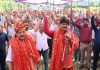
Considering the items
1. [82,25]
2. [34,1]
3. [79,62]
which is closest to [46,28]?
[82,25]

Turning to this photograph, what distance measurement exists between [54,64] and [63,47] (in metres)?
0.38

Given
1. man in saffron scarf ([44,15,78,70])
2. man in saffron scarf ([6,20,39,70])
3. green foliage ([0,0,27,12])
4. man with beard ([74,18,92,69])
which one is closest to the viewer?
man in saffron scarf ([6,20,39,70])

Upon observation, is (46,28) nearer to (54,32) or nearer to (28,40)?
(54,32)

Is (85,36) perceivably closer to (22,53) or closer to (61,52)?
(61,52)

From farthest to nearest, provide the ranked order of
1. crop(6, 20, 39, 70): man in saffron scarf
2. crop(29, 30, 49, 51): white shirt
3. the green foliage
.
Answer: the green foliage < crop(29, 30, 49, 51): white shirt < crop(6, 20, 39, 70): man in saffron scarf

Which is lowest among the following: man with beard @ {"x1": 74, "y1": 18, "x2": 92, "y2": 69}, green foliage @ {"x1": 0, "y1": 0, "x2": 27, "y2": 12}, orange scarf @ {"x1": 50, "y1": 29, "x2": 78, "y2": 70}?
green foliage @ {"x1": 0, "y1": 0, "x2": 27, "y2": 12}

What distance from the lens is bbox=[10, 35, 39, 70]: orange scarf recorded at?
629 cm

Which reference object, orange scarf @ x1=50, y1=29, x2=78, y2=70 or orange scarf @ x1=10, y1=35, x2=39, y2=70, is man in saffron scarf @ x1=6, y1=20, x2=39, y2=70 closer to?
orange scarf @ x1=10, y1=35, x2=39, y2=70

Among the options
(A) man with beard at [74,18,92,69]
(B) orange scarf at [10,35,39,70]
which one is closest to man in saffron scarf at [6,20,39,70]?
(B) orange scarf at [10,35,39,70]

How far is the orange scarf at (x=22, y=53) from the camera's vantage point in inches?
248

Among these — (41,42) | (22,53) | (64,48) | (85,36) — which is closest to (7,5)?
(85,36)

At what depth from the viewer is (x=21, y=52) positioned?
6.35m

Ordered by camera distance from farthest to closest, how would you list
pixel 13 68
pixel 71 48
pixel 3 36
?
1. pixel 3 36
2. pixel 71 48
3. pixel 13 68

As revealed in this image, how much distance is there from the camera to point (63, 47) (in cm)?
686
